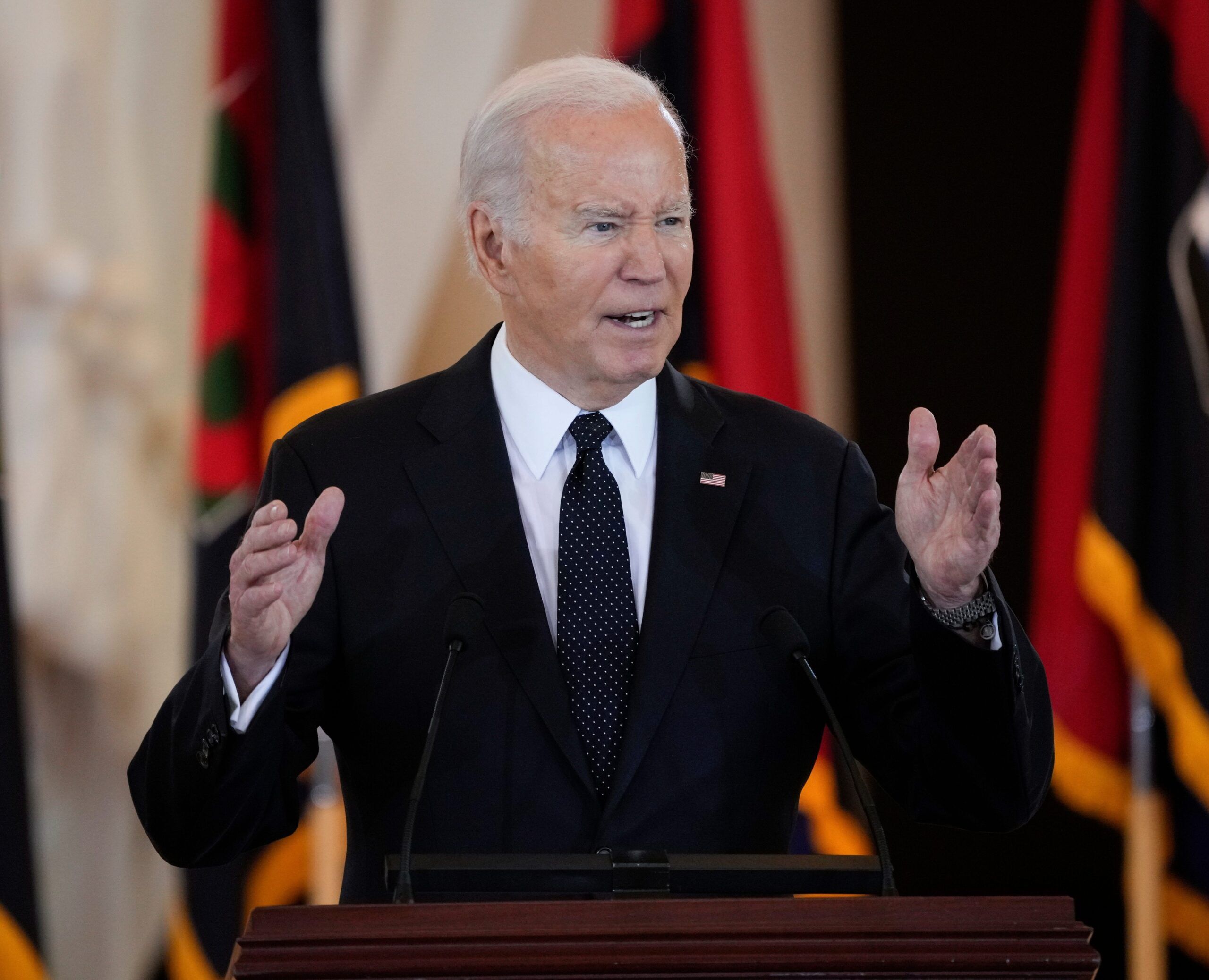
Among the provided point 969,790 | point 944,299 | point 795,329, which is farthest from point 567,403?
point 944,299

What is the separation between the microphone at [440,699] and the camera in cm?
140

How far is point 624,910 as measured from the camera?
127cm

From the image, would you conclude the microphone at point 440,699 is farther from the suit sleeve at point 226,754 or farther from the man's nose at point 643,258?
the man's nose at point 643,258

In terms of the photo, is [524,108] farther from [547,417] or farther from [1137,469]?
[1137,469]

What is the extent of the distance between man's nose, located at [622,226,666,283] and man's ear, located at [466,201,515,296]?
22 cm

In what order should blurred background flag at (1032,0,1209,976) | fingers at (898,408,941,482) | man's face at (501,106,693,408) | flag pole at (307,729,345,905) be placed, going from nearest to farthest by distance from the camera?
fingers at (898,408,941,482)
man's face at (501,106,693,408)
blurred background flag at (1032,0,1209,976)
flag pole at (307,729,345,905)

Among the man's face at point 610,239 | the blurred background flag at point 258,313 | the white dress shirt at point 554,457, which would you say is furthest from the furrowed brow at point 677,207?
the blurred background flag at point 258,313

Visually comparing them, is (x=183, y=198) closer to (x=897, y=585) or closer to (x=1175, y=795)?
(x=897, y=585)

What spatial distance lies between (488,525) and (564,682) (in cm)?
24

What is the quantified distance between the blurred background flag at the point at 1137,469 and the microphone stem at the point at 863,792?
207cm

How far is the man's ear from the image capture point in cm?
204

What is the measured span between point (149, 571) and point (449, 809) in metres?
2.40

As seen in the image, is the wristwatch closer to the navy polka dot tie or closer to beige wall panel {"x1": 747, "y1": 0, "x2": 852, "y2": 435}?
the navy polka dot tie

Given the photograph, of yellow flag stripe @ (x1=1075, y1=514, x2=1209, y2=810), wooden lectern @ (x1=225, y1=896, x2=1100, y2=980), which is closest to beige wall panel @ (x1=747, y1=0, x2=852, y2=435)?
yellow flag stripe @ (x1=1075, y1=514, x2=1209, y2=810)
